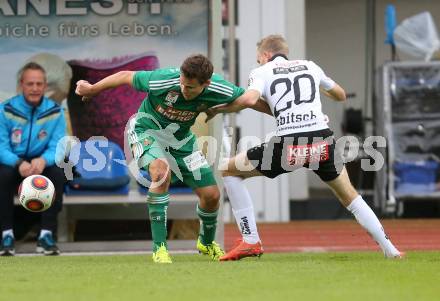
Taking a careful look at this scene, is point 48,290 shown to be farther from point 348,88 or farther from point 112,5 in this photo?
point 348,88

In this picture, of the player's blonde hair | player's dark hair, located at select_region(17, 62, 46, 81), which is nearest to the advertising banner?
player's dark hair, located at select_region(17, 62, 46, 81)

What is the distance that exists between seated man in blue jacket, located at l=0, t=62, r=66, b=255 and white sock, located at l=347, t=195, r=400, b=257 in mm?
3408

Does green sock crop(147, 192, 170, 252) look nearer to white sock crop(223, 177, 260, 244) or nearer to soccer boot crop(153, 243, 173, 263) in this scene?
soccer boot crop(153, 243, 173, 263)

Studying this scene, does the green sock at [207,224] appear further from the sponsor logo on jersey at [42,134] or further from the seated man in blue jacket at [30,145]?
the sponsor logo on jersey at [42,134]

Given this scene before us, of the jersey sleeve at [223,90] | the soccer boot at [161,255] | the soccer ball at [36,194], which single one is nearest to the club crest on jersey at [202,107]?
the jersey sleeve at [223,90]

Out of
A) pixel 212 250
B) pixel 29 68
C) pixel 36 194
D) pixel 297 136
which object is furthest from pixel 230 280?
pixel 29 68

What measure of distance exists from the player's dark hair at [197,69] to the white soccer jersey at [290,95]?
542mm

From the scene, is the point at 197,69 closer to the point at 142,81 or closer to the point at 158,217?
the point at 142,81

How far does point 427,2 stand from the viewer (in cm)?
1944

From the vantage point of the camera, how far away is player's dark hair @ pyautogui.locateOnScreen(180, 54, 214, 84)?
9.27 metres

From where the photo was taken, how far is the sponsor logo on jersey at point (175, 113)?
32.8 feet

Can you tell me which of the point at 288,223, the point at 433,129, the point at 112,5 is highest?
the point at 112,5

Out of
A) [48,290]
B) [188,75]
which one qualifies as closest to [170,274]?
[48,290]

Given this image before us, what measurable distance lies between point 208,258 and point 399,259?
1858mm
